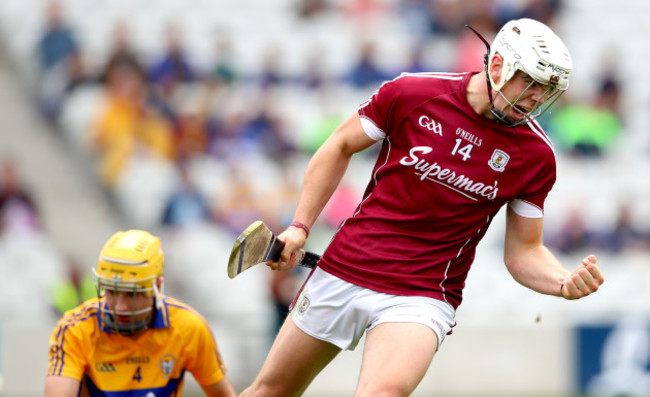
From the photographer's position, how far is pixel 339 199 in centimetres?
1130

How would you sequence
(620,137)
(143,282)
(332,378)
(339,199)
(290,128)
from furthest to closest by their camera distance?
(620,137) < (290,128) < (339,199) < (332,378) < (143,282)

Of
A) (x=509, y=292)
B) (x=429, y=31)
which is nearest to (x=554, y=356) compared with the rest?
(x=509, y=292)

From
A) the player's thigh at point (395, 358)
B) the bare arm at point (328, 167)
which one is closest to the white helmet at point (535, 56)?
the bare arm at point (328, 167)

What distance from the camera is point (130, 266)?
193 inches

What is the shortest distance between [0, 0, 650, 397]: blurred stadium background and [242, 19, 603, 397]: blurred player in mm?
5217

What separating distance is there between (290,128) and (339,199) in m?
Answer: 1.28

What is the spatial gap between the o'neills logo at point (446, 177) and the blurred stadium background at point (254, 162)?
5.54 metres

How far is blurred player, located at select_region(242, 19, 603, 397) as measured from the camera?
4723mm

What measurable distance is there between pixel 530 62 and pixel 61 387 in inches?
96.1

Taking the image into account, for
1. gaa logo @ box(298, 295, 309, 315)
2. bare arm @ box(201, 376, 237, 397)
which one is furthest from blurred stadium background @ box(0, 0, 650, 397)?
gaa logo @ box(298, 295, 309, 315)

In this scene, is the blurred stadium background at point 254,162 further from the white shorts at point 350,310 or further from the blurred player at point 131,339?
the white shorts at point 350,310

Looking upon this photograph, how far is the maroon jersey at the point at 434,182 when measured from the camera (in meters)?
4.82

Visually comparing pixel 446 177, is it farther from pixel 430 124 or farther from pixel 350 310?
pixel 350 310

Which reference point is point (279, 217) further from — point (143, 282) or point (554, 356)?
point (143, 282)
